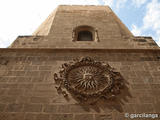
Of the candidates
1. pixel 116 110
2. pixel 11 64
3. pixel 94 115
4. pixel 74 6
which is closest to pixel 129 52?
pixel 116 110


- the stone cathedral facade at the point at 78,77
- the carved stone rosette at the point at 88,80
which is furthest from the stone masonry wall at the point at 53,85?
the carved stone rosette at the point at 88,80

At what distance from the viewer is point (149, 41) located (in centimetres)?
609

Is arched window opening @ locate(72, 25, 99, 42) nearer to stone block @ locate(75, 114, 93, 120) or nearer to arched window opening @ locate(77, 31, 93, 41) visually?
arched window opening @ locate(77, 31, 93, 41)

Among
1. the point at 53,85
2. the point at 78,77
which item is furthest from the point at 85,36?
the point at 53,85

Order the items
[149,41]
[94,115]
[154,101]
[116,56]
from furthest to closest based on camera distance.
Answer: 1. [149,41]
2. [116,56]
3. [154,101]
4. [94,115]

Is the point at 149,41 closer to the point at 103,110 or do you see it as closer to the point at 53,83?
the point at 103,110

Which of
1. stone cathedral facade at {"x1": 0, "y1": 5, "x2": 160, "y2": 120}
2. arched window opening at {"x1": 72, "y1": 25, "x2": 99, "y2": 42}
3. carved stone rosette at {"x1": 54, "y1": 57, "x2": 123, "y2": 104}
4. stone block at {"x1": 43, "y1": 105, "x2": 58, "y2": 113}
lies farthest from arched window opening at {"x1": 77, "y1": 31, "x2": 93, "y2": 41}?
stone block at {"x1": 43, "y1": 105, "x2": 58, "y2": 113}

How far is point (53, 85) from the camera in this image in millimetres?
4152

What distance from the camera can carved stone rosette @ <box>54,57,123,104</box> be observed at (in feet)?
12.7

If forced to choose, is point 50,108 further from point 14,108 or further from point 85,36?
point 85,36

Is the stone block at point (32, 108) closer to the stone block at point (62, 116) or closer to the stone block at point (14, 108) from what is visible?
the stone block at point (14, 108)

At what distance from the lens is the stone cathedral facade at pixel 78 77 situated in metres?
3.62

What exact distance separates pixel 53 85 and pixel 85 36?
3.51 m

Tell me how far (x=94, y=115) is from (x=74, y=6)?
7.42 meters
